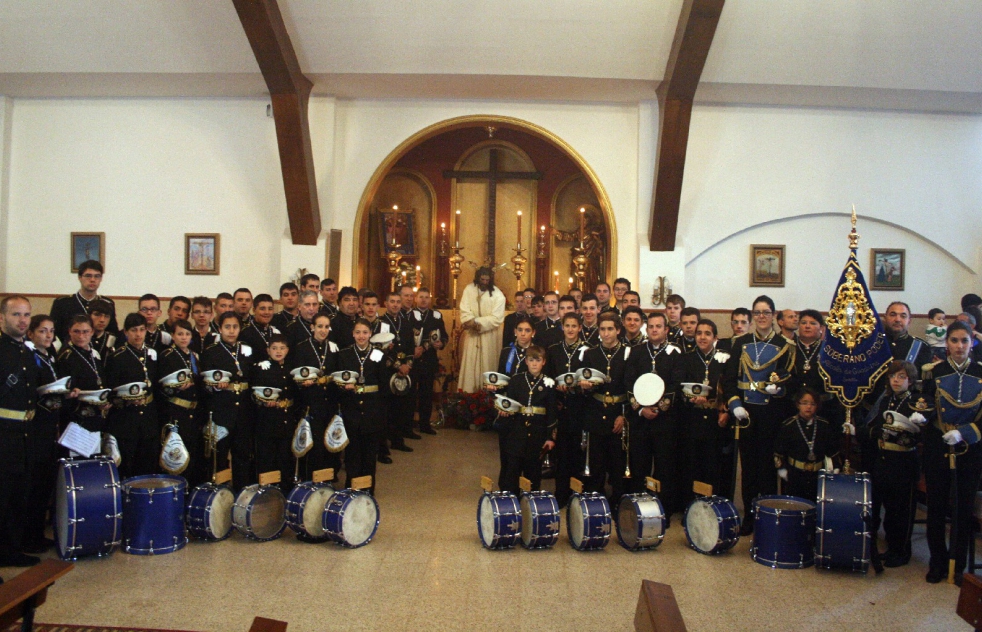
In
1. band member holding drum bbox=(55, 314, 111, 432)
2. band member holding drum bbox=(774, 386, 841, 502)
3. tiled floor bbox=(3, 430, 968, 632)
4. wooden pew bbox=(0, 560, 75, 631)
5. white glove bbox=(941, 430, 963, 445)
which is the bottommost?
tiled floor bbox=(3, 430, 968, 632)

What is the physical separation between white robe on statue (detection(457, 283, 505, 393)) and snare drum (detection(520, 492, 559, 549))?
5005 millimetres

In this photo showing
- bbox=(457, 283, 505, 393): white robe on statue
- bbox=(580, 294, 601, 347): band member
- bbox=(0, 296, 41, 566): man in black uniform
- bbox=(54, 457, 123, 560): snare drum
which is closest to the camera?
bbox=(0, 296, 41, 566): man in black uniform

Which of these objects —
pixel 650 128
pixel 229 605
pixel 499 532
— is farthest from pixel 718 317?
pixel 229 605

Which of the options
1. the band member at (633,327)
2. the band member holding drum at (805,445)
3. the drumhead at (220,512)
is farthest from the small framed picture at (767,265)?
the drumhead at (220,512)

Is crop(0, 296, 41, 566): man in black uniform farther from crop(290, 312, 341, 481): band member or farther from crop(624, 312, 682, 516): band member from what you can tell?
crop(624, 312, 682, 516): band member

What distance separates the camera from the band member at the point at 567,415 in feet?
22.6

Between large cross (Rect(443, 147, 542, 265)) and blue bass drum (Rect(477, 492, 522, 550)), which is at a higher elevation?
large cross (Rect(443, 147, 542, 265))

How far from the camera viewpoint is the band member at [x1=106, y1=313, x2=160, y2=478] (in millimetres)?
5957

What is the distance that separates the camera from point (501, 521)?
563 centimetres

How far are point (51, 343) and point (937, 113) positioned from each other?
11.1 m

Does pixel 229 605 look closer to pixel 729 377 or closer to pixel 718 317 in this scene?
pixel 729 377

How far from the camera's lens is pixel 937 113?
11180 mm

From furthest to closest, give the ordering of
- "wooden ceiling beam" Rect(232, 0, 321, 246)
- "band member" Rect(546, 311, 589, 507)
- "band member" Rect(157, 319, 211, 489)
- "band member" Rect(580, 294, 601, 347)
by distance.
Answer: "wooden ceiling beam" Rect(232, 0, 321, 246) → "band member" Rect(580, 294, 601, 347) → "band member" Rect(546, 311, 589, 507) → "band member" Rect(157, 319, 211, 489)

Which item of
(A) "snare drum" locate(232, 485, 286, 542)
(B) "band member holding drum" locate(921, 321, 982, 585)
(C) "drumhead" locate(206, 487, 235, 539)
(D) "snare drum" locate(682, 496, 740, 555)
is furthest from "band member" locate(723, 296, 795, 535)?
(C) "drumhead" locate(206, 487, 235, 539)
